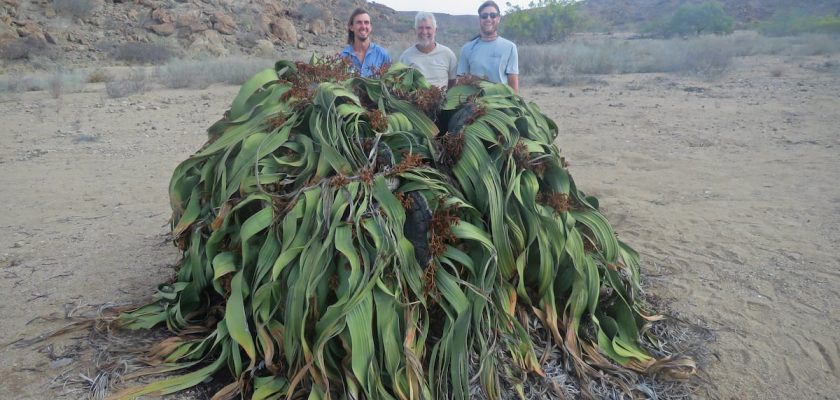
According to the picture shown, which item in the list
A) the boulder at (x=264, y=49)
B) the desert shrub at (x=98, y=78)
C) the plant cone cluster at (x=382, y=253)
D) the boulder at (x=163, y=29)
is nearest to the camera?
the plant cone cluster at (x=382, y=253)

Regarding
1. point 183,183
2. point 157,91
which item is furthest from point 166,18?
point 183,183

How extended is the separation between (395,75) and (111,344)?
172cm

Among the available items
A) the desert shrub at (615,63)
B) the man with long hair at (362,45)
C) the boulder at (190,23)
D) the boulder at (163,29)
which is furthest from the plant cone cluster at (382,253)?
the boulder at (190,23)

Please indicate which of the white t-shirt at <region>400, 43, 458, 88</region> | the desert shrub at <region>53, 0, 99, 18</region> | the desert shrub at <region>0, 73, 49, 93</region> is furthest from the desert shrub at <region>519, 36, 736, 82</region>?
the desert shrub at <region>53, 0, 99, 18</region>

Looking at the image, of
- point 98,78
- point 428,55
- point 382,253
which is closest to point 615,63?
point 428,55

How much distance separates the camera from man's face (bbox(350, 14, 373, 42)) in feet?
12.9

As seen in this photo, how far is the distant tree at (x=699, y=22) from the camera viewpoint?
26.7 m

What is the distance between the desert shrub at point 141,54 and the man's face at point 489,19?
624 inches

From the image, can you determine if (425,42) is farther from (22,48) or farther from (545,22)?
(545,22)

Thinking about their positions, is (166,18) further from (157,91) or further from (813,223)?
(813,223)

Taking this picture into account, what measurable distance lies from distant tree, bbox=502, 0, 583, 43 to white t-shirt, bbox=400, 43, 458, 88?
930 inches

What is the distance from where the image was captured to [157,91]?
11281 mm

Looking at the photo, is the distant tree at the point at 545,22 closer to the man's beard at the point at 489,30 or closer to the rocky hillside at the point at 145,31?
the rocky hillside at the point at 145,31

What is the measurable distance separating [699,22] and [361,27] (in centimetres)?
2793
